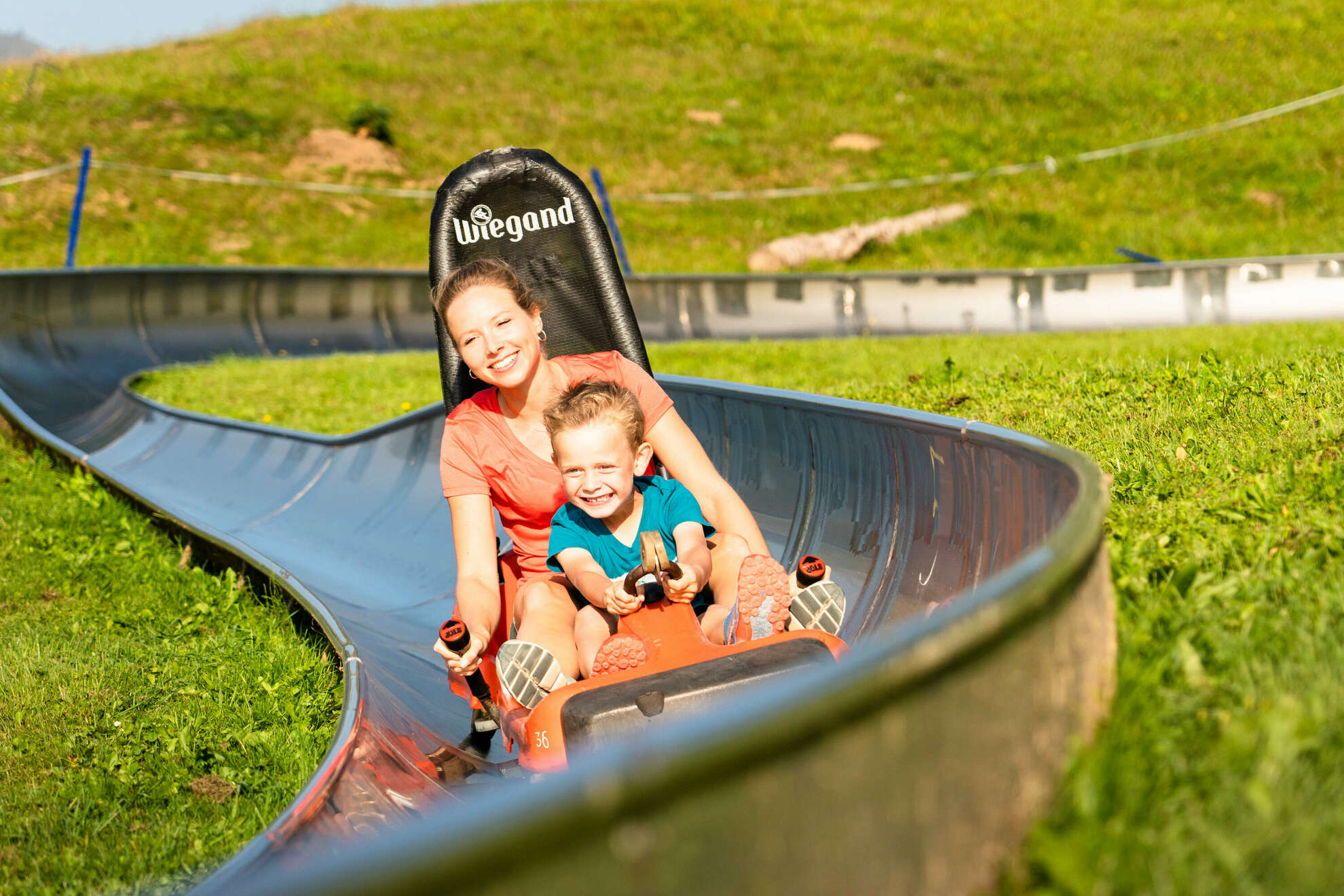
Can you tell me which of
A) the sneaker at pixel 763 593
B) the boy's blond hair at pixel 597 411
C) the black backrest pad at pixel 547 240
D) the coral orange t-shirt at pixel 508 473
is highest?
the black backrest pad at pixel 547 240

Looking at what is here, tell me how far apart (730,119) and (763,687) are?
23.7 m

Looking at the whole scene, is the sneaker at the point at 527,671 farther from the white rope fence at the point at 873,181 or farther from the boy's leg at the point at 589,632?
the white rope fence at the point at 873,181

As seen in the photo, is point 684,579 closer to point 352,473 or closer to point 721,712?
point 721,712

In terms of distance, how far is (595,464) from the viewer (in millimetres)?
3125

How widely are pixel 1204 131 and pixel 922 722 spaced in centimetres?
2263

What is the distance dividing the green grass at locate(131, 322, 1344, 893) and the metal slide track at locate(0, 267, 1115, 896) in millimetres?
99

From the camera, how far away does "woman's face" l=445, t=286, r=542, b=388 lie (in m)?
3.42

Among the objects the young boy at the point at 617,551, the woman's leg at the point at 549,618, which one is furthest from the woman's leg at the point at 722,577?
the woman's leg at the point at 549,618

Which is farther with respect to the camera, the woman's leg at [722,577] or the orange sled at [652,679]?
the woman's leg at [722,577]

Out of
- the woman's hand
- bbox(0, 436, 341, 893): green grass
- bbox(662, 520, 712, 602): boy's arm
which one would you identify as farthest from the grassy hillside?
the woman's hand

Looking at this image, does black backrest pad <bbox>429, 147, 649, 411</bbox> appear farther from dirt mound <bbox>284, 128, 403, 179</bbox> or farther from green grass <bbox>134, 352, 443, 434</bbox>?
dirt mound <bbox>284, 128, 403, 179</bbox>

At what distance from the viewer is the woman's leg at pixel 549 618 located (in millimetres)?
3064

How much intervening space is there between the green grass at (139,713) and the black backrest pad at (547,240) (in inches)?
51.4

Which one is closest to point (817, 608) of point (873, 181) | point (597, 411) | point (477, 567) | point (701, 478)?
point (701, 478)
